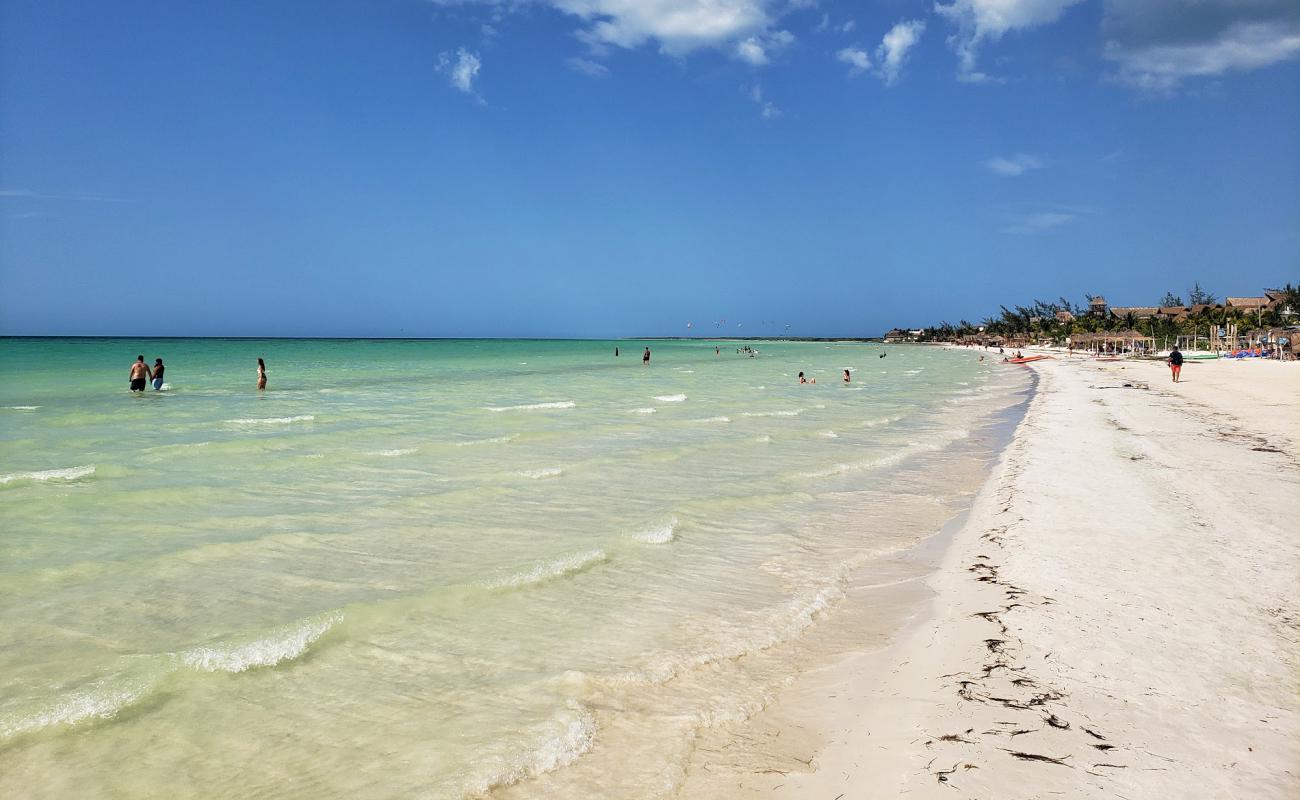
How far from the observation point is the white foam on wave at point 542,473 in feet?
42.5

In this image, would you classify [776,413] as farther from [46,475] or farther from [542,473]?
[46,475]

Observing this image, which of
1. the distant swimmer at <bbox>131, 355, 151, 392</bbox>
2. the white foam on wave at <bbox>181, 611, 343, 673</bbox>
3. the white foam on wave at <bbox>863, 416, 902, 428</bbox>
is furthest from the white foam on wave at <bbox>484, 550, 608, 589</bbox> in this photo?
the distant swimmer at <bbox>131, 355, 151, 392</bbox>

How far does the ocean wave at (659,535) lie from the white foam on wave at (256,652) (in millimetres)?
3932

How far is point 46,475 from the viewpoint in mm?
12469

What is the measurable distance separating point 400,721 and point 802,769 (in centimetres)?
255

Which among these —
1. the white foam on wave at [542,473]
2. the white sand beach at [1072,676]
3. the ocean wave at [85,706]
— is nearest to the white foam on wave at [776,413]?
the white foam on wave at [542,473]

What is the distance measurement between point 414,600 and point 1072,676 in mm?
5445

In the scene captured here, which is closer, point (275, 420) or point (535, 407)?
point (275, 420)

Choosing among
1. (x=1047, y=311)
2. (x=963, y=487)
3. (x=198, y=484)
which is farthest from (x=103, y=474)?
(x=1047, y=311)

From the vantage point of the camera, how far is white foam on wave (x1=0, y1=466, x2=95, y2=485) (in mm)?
12172

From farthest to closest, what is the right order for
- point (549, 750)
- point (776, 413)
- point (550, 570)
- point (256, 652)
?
point (776, 413) < point (550, 570) < point (256, 652) < point (549, 750)

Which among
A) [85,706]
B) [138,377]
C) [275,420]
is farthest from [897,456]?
[138,377]

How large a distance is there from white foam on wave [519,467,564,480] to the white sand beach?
23.0ft

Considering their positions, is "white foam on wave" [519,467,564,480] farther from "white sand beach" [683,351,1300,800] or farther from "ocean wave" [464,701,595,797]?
"ocean wave" [464,701,595,797]
